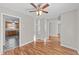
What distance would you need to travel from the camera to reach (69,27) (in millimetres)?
2467

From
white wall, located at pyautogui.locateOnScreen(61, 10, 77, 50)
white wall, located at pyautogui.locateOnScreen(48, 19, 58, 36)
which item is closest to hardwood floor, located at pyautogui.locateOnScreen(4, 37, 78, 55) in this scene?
white wall, located at pyautogui.locateOnScreen(48, 19, 58, 36)

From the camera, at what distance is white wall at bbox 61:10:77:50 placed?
224 centimetres

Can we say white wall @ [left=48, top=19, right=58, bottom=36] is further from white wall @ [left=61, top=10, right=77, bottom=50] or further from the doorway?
the doorway

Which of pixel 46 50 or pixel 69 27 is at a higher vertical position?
pixel 69 27

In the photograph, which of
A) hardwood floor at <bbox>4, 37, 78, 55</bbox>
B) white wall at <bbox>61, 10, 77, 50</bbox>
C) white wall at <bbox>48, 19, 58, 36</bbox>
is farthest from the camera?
white wall at <bbox>61, 10, 77, 50</bbox>

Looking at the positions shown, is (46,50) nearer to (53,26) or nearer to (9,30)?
(53,26)

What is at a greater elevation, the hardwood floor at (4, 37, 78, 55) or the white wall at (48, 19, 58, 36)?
the white wall at (48, 19, 58, 36)

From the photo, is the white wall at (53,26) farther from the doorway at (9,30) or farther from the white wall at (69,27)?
the doorway at (9,30)

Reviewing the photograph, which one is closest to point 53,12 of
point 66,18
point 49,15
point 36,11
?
point 49,15

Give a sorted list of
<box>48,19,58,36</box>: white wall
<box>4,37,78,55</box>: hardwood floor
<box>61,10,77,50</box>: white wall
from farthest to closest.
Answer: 1. <box>61,10,77,50</box>: white wall
2. <box>48,19,58,36</box>: white wall
3. <box>4,37,78,55</box>: hardwood floor

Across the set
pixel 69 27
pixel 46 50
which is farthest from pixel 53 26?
pixel 69 27

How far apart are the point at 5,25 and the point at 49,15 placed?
95 centimetres
